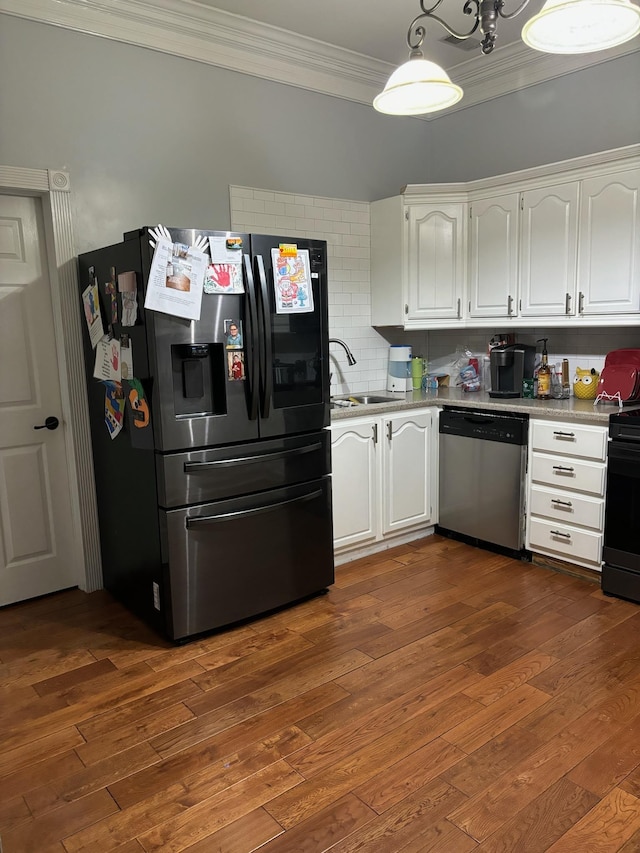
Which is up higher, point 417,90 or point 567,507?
point 417,90

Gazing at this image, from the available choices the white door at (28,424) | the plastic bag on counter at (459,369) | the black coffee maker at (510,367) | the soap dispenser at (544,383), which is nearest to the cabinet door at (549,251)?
the black coffee maker at (510,367)

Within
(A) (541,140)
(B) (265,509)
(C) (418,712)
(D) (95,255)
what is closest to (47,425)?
(D) (95,255)

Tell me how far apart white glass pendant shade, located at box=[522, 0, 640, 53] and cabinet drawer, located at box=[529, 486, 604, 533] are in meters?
2.18

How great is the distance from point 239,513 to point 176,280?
105 centimetres

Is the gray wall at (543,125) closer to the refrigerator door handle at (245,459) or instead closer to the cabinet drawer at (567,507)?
the cabinet drawer at (567,507)

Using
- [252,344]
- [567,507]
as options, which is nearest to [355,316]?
[252,344]

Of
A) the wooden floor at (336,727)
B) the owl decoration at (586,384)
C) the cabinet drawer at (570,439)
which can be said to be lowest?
the wooden floor at (336,727)

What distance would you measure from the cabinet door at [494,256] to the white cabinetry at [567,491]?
0.88 meters

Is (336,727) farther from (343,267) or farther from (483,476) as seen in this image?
(343,267)

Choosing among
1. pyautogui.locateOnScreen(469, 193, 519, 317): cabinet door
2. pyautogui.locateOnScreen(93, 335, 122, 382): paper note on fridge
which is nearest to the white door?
pyautogui.locateOnScreen(93, 335, 122, 382): paper note on fridge

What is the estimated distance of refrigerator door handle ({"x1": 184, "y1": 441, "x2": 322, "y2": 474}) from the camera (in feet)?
8.93

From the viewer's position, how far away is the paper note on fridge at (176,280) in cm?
253

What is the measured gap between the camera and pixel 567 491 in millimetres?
3398

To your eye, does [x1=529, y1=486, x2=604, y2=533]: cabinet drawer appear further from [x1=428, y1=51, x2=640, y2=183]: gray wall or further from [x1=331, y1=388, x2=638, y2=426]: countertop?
[x1=428, y1=51, x2=640, y2=183]: gray wall
